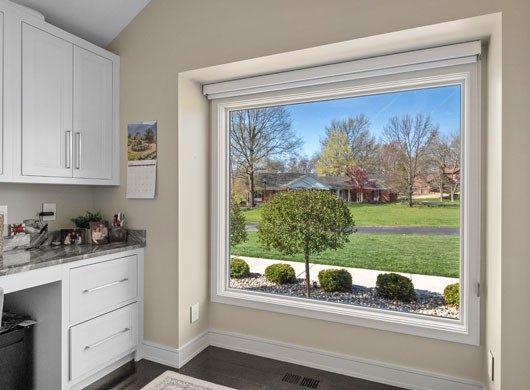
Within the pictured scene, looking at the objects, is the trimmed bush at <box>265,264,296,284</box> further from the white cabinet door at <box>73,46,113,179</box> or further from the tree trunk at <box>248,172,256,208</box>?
the white cabinet door at <box>73,46,113,179</box>

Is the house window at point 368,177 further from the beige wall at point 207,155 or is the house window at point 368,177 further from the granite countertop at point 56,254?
the granite countertop at point 56,254

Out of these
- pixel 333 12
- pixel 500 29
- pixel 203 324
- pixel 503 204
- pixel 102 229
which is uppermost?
pixel 333 12

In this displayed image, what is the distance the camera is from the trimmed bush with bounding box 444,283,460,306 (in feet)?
6.87

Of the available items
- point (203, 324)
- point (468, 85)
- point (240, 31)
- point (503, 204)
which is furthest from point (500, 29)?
point (203, 324)

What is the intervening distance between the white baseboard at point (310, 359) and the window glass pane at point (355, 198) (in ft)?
1.25

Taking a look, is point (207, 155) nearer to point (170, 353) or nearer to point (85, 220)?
point (85, 220)

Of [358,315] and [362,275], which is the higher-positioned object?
[362,275]

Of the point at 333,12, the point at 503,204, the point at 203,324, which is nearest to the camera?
the point at 503,204

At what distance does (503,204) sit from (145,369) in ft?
8.11

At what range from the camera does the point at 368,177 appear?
236cm

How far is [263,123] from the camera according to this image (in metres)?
2.69

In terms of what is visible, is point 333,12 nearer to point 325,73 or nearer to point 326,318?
point 325,73

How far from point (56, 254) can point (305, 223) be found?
1700 millimetres

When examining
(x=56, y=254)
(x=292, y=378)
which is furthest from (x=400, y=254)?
(x=56, y=254)
